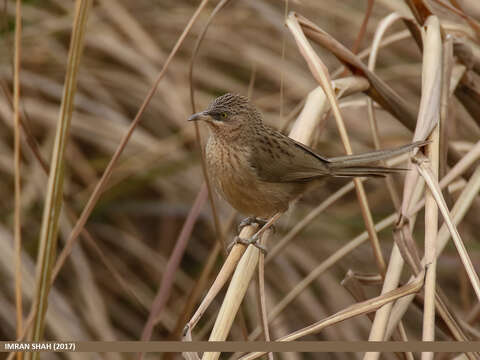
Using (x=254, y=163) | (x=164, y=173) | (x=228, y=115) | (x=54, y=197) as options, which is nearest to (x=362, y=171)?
(x=254, y=163)

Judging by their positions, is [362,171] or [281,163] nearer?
[362,171]

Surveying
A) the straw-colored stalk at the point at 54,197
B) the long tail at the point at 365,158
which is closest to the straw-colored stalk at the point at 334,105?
the long tail at the point at 365,158

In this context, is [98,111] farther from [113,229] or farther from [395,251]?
[395,251]

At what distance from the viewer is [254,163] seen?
2672 mm

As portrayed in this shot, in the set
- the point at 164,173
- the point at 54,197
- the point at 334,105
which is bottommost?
the point at 54,197

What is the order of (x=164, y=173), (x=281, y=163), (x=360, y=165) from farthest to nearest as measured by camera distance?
(x=164, y=173) → (x=281, y=163) → (x=360, y=165)

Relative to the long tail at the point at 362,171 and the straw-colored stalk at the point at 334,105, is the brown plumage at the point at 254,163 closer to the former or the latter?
the long tail at the point at 362,171

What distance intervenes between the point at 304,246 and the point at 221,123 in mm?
1485

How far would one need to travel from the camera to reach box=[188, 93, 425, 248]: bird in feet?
8.53

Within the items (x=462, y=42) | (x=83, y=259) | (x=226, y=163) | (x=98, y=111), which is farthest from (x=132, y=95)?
(x=462, y=42)

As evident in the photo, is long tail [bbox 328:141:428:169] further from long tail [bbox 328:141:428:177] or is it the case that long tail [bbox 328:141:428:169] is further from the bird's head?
the bird's head

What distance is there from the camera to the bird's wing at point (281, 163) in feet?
8.71

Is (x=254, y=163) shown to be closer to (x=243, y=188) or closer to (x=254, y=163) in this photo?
(x=254, y=163)

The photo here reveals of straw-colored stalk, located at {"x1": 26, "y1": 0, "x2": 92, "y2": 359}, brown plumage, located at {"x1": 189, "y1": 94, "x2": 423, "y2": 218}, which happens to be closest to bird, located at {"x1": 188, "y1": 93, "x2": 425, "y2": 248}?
brown plumage, located at {"x1": 189, "y1": 94, "x2": 423, "y2": 218}
